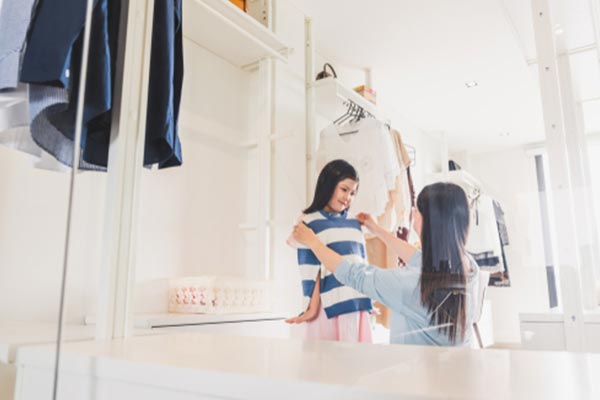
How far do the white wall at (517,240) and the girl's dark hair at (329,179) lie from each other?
0.45 metres

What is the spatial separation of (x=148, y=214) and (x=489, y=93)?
1148 mm

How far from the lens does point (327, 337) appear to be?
1.38m

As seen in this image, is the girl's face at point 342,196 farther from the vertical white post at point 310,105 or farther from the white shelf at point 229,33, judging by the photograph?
the white shelf at point 229,33

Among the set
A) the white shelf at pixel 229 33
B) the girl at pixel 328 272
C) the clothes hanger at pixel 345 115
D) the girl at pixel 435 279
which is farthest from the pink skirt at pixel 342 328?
the white shelf at pixel 229 33

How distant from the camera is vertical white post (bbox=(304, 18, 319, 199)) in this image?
1.62 m

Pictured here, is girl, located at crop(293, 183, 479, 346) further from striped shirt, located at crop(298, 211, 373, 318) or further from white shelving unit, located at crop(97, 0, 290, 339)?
white shelving unit, located at crop(97, 0, 290, 339)

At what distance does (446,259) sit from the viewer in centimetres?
109

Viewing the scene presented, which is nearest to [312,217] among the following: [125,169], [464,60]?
[464,60]

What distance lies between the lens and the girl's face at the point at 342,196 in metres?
1.41

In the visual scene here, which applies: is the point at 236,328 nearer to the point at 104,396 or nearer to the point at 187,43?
the point at 104,396

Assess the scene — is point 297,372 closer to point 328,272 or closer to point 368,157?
point 328,272

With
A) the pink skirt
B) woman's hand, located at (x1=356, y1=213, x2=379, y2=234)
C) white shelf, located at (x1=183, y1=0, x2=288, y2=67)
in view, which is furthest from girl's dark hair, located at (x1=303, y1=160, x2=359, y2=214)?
white shelf, located at (x1=183, y1=0, x2=288, y2=67)

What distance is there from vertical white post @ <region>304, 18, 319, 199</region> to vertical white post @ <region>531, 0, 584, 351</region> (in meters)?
0.75

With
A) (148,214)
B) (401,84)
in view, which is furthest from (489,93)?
(148,214)
